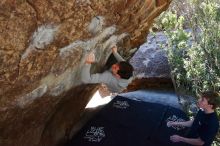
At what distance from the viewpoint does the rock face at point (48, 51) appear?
373cm

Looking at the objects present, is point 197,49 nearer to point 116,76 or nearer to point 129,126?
point 129,126

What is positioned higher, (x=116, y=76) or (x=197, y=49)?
(x=116, y=76)

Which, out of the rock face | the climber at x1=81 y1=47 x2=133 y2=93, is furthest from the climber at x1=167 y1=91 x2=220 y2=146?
the rock face

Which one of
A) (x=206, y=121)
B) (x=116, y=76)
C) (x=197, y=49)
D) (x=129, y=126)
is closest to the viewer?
(x=206, y=121)

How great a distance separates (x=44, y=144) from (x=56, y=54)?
79.1 inches

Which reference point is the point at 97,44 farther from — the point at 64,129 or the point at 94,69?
the point at 64,129

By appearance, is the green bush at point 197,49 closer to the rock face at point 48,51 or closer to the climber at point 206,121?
the rock face at point 48,51

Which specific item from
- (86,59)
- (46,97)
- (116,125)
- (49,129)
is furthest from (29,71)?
(116,125)

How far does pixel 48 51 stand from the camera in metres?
4.19

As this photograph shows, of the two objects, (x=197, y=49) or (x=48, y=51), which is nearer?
(x=48, y=51)

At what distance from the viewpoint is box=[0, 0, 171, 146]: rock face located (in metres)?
3.73

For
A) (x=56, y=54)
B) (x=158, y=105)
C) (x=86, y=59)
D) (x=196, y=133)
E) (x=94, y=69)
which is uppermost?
(x=56, y=54)

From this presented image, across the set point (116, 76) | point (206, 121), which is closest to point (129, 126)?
point (116, 76)

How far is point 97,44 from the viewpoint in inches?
203
